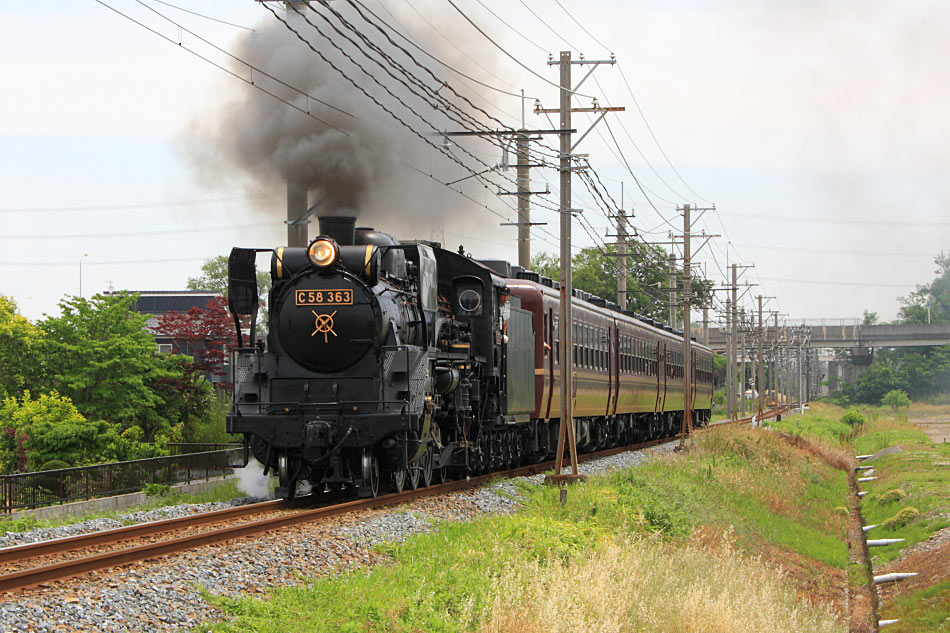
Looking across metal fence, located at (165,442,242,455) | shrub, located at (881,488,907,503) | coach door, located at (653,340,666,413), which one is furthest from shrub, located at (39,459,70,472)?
shrub, located at (881,488,907,503)

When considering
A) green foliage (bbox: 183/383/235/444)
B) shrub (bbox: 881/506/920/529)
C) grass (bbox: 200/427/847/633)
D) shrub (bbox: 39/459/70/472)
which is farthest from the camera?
green foliage (bbox: 183/383/235/444)

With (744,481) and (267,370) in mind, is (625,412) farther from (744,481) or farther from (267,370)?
(267,370)

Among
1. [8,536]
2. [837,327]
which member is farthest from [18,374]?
[837,327]

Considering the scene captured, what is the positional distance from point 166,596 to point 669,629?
16.5 feet

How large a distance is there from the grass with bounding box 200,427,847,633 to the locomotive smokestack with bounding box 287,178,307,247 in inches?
230

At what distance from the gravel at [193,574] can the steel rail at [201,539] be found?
212mm

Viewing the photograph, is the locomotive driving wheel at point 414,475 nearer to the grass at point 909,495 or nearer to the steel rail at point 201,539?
the steel rail at point 201,539

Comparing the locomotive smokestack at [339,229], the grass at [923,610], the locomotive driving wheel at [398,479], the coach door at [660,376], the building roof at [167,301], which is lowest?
the grass at [923,610]

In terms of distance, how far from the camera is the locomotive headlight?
1520 centimetres

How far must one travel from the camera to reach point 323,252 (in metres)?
15.2

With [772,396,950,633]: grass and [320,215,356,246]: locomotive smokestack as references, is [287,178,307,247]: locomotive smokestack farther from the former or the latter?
[772,396,950,633]: grass

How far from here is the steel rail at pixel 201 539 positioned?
9102mm

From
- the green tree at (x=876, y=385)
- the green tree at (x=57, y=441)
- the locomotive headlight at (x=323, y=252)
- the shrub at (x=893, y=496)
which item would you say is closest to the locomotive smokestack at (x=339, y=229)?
the locomotive headlight at (x=323, y=252)

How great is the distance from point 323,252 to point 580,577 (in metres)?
6.24
